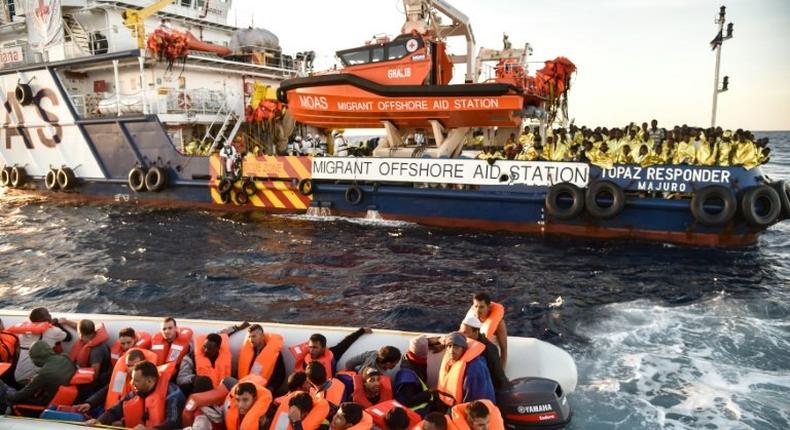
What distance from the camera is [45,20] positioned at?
1543cm

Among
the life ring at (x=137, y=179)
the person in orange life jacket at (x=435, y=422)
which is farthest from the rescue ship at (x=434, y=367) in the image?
the life ring at (x=137, y=179)

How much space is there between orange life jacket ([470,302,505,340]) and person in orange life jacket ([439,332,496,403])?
1.59 ft

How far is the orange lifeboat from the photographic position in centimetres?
1089

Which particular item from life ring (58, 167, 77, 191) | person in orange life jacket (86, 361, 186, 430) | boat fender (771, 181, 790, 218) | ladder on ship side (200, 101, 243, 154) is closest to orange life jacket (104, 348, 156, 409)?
person in orange life jacket (86, 361, 186, 430)

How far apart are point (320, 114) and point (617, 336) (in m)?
8.49

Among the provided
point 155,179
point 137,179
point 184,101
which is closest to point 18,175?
point 137,179

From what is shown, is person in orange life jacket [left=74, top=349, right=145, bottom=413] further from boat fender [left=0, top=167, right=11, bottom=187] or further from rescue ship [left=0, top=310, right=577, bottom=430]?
boat fender [left=0, top=167, right=11, bottom=187]

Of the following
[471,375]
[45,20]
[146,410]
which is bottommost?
[146,410]

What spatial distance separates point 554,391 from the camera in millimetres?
4035

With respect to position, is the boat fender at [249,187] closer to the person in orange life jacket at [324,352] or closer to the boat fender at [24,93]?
the boat fender at [24,93]

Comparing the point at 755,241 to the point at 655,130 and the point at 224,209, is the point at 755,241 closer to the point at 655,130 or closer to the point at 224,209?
the point at 655,130

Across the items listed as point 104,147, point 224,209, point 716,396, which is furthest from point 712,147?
point 104,147

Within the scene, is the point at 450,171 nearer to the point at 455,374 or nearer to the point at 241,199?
the point at 241,199

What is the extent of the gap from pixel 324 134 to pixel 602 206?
10949 mm
